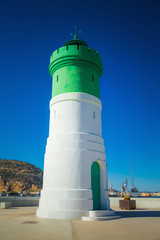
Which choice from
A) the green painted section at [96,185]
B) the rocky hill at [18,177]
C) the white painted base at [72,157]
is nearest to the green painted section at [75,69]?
the white painted base at [72,157]

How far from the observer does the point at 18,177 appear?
2945 inches

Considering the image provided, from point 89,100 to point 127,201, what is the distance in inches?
369

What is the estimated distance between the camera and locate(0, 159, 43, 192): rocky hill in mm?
69438

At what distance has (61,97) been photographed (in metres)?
13.8

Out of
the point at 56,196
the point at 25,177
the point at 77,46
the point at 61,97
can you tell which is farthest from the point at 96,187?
the point at 25,177

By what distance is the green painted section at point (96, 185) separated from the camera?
1245 cm

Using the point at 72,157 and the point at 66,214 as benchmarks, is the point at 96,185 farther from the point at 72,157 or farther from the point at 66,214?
the point at 66,214

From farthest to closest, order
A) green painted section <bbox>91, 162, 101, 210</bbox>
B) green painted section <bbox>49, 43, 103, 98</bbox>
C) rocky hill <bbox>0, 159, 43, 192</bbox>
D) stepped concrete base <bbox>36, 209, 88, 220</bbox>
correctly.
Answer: rocky hill <bbox>0, 159, 43, 192</bbox>, green painted section <bbox>49, 43, 103, 98</bbox>, green painted section <bbox>91, 162, 101, 210</bbox>, stepped concrete base <bbox>36, 209, 88, 220</bbox>

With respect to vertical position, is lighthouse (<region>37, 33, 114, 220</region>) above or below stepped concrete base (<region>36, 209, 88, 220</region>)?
above

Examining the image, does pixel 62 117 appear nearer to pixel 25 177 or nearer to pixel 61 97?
pixel 61 97

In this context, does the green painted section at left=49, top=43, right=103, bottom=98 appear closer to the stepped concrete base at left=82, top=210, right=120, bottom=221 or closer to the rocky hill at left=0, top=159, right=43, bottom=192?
the stepped concrete base at left=82, top=210, right=120, bottom=221

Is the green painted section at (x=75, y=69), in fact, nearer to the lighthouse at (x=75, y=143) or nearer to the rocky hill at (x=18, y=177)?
the lighthouse at (x=75, y=143)

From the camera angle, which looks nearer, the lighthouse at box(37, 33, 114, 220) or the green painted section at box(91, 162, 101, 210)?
the lighthouse at box(37, 33, 114, 220)

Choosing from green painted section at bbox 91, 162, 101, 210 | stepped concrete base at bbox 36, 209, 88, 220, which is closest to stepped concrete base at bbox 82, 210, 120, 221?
stepped concrete base at bbox 36, 209, 88, 220
